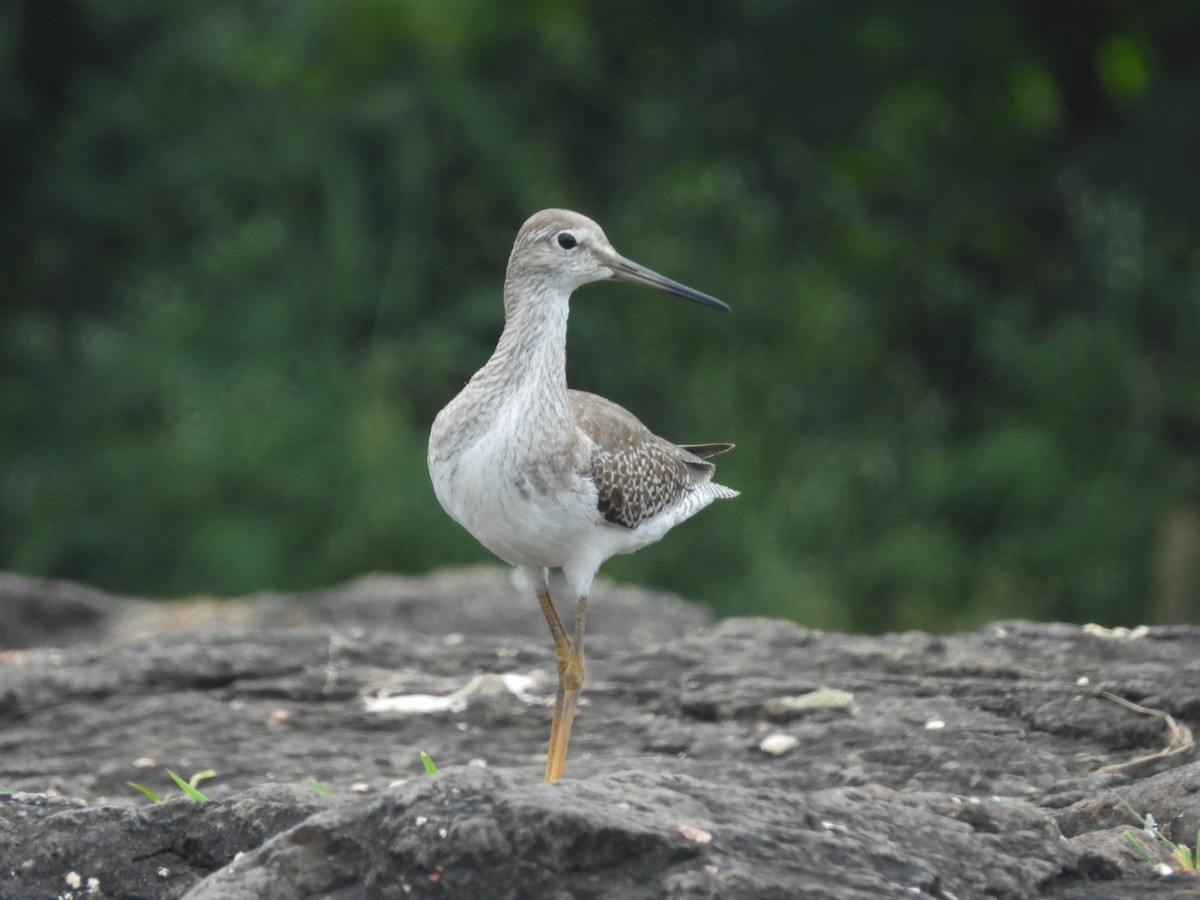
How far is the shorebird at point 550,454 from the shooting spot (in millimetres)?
5199

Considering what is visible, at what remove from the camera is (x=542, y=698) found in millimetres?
6746

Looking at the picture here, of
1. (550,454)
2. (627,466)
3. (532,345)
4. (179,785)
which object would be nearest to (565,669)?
(627,466)

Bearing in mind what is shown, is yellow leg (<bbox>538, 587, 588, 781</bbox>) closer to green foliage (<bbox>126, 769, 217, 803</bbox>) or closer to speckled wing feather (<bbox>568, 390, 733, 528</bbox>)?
speckled wing feather (<bbox>568, 390, 733, 528</bbox>)

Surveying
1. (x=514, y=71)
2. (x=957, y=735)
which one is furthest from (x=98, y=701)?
(x=514, y=71)

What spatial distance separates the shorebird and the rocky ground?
2.40ft

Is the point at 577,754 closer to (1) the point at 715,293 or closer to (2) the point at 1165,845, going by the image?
(2) the point at 1165,845

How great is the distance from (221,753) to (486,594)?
11.1ft

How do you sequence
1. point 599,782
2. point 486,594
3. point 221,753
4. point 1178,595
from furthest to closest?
point 1178,595, point 486,594, point 221,753, point 599,782

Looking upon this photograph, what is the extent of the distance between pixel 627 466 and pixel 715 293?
8620 mm

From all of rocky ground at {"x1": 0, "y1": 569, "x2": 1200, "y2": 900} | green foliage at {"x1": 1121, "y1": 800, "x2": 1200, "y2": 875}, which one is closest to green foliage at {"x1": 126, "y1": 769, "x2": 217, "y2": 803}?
rocky ground at {"x1": 0, "y1": 569, "x2": 1200, "y2": 900}

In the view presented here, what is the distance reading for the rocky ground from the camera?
366 centimetres

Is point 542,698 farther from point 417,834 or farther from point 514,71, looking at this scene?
point 514,71

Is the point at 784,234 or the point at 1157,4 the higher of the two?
the point at 1157,4

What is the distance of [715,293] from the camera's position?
14.1 metres
